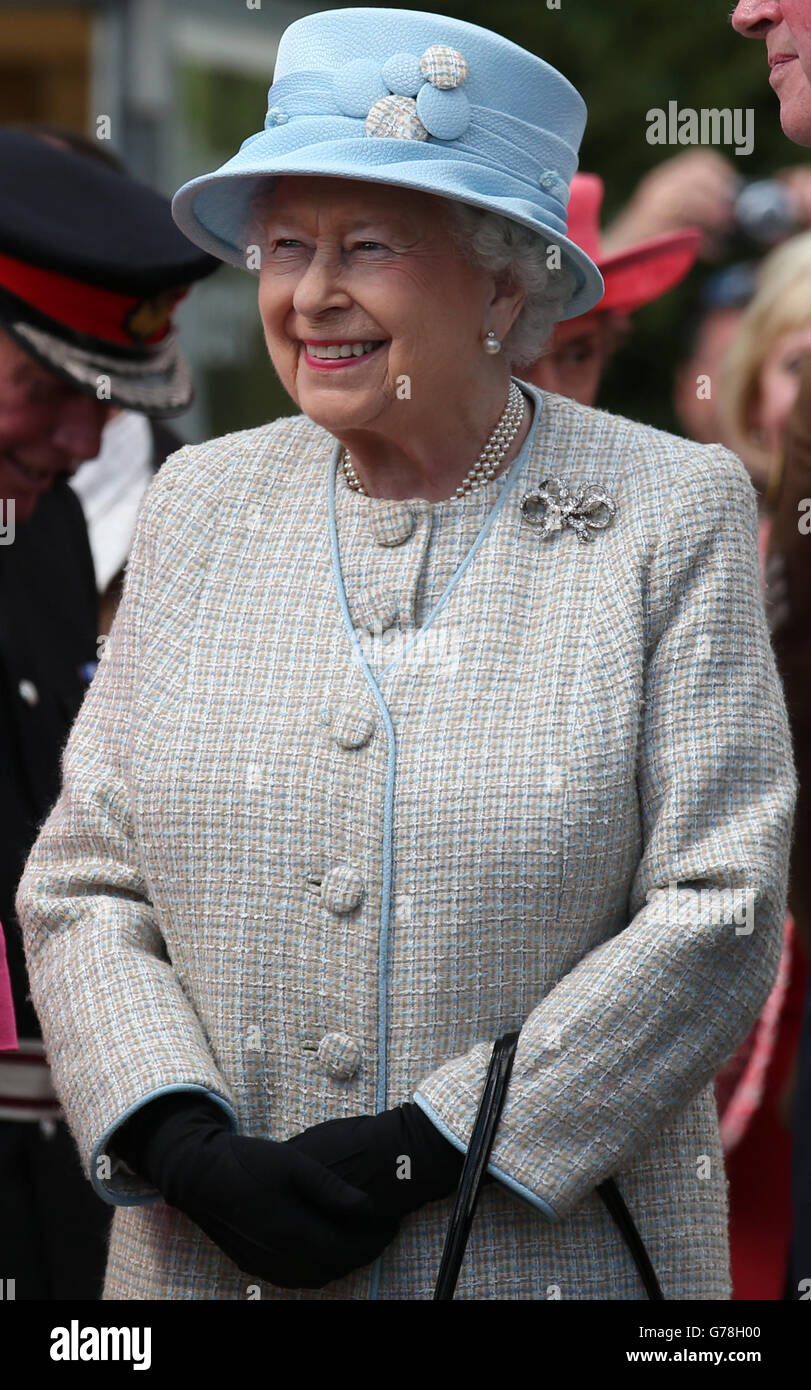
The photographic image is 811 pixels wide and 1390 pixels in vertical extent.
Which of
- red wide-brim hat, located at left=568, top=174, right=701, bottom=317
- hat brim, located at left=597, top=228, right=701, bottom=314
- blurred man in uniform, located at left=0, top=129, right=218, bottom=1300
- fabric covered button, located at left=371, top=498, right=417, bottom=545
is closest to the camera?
fabric covered button, located at left=371, top=498, right=417, bottom=545

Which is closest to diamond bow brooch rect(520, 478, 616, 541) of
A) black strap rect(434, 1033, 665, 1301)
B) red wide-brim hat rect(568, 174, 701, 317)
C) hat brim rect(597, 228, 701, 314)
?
black strap rect(434, 1033, 665, 1301)

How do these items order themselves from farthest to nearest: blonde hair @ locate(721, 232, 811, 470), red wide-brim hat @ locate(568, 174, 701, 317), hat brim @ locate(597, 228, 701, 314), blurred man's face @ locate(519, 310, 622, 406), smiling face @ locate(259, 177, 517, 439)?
blonde hair @ locate(721, 232, 811, 470) < hat brim @ locate(597, 228, 701, 314) < red wide-brim hat @ locate(568, 174, 701, 317) < blurred man's face @ locate(519, 310, 622, 406) < smiling face @ locate(259, 177, 517, 439)

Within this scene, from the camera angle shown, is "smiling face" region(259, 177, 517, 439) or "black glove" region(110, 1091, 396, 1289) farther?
"smiling face" region(259, 177, 517, 439)

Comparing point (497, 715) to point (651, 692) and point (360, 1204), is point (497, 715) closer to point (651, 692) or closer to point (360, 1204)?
point (651, 692)

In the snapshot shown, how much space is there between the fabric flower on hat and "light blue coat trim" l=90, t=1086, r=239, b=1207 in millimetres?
1222

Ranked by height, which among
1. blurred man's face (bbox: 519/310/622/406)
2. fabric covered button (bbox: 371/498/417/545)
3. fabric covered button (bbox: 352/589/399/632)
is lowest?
fabric covered button (bbox: 352/589/399/632)

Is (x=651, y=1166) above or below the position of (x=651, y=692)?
below

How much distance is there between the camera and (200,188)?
101 inches

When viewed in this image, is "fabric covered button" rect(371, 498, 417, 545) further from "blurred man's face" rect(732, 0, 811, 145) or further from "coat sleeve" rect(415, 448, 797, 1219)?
"blurred man's face" rect(732, 0, 811, 145)

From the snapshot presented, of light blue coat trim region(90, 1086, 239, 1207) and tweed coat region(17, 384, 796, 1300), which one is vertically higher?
tweed coat region(17, 384, 796, 1300)

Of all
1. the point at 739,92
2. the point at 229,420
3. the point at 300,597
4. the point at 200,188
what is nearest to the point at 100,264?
the point at 200,188

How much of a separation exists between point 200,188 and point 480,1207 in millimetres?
1381

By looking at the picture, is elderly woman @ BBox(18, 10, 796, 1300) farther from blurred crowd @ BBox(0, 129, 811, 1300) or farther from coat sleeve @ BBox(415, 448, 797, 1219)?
blurred crowd @ BBox(0, 129, 811, 1300)

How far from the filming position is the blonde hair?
16.1 feet
